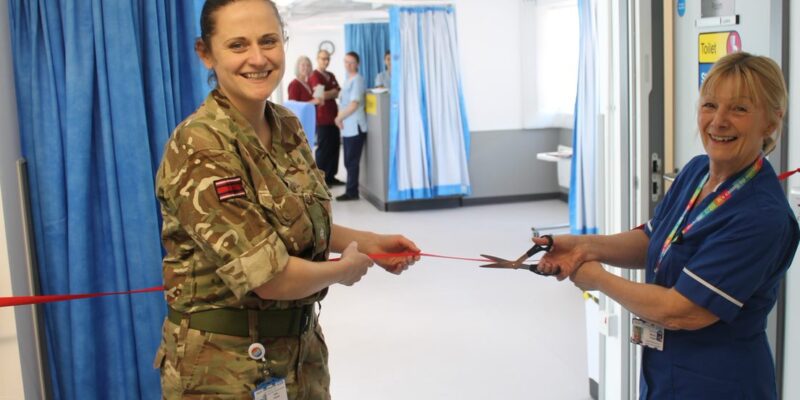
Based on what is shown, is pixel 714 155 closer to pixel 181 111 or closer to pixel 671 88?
pixel 671 88

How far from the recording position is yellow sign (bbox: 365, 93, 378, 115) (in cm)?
889

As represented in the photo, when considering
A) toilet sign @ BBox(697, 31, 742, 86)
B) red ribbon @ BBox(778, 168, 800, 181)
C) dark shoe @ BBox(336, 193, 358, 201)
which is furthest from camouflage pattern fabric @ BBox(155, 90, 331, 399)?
dark shoe @ BBox(336, 193, 358, 201)

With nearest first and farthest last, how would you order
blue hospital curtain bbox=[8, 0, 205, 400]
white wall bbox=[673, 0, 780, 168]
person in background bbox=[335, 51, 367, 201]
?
blue hospital curtain bbox=[8, 0, 205, 400] → white wall bbox=[673, 0, 780, 168] → person in background bbox=[335, 51, 367, 201]

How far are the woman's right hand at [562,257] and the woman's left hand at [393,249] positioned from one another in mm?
356

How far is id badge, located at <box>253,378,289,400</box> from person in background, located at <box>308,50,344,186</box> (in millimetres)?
8249

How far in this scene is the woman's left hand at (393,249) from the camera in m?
2.27

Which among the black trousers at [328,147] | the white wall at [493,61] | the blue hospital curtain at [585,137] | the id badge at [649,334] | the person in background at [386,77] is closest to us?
the id badge at [649,334]

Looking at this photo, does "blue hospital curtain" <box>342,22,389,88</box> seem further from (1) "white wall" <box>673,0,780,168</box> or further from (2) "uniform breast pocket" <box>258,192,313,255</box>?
(2) "uniform breast pocket" <box>258,192,313,255</box>

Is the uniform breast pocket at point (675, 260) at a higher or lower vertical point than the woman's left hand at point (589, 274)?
higher

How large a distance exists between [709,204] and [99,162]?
1953 mm

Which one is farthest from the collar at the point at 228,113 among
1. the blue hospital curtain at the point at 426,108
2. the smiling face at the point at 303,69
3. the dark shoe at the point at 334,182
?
the dark shoe at the point at 334,182

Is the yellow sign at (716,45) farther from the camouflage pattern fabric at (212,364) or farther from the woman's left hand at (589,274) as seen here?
the camouflage pattern fabric at (212,364)

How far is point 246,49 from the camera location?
5.92 feet

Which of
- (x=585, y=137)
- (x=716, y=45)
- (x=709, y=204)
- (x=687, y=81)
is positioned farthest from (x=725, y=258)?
(x=585, y=137)
